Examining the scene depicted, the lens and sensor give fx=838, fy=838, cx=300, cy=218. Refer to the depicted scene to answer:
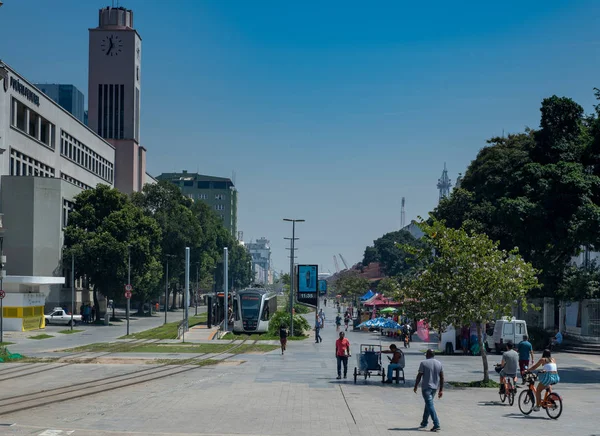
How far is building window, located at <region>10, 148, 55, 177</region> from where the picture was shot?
230 ft

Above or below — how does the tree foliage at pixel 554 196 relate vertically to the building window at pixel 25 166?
below

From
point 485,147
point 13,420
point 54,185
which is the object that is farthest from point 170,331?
point 13,420

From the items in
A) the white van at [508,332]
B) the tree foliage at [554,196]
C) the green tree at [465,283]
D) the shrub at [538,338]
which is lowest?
the shrub at [538,338]

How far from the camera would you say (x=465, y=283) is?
2700 centimetres

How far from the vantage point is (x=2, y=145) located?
66188mm

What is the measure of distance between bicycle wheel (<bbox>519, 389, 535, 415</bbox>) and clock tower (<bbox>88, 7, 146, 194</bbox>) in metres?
93.5

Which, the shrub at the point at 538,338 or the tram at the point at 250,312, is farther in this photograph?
the tram at the point at 250,312

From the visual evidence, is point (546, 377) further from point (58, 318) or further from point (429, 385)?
point (58, 318)

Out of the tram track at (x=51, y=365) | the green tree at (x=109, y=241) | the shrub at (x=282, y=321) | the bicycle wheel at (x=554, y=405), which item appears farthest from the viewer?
the green tree at (x=109, y=241)

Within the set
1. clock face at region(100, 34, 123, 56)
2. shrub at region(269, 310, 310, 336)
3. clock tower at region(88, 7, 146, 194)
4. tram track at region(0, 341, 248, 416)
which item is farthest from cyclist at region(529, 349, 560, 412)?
clock face at region(100, 34, 123, 56)

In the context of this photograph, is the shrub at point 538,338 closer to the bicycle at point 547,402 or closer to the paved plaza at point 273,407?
the paved plaza at point 273,407

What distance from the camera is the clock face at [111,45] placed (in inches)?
4358

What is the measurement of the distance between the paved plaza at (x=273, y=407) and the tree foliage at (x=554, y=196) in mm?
8116

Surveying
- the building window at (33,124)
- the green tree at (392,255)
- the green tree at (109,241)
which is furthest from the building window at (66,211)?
the green tree at (392,255)
